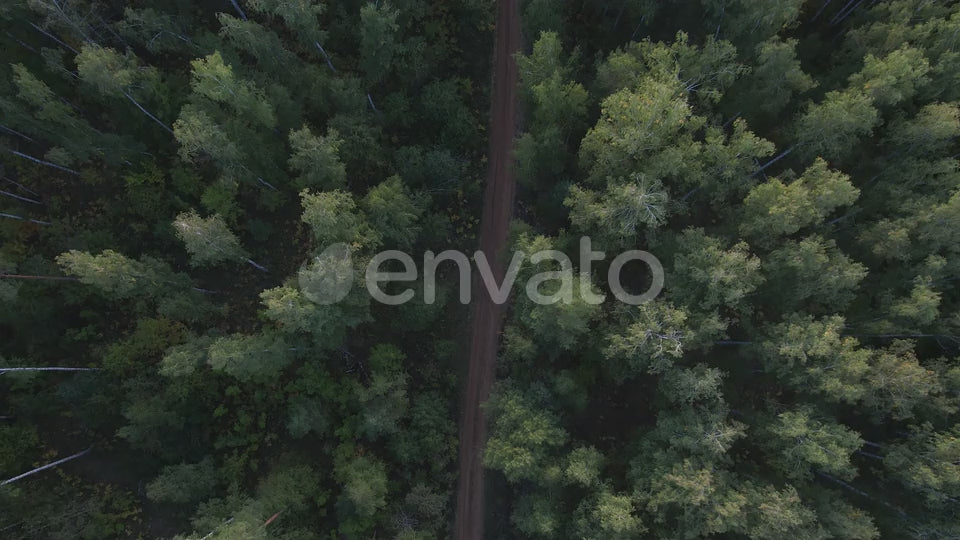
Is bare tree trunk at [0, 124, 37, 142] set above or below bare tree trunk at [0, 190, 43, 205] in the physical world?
above

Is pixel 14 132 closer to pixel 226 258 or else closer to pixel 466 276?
pixel 226 258

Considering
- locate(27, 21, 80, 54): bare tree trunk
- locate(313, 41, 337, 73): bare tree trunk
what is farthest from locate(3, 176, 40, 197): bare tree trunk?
locate(313, 41, 337, 73): bare tree trunk

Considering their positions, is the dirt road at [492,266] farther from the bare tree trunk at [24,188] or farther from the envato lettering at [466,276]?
the bare tree trunk at [24,188]

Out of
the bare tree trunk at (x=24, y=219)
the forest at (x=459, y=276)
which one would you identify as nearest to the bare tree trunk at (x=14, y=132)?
the forest at (x=459, y=276)

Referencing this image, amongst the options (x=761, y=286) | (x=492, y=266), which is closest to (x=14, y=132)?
(x=492, y=266)

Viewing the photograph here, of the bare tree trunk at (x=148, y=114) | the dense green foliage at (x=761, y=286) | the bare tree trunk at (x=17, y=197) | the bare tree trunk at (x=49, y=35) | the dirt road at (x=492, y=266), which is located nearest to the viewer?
the dense green foliage at (x=761, y=286)

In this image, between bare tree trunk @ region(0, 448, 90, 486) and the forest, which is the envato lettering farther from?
bare tree trunk @ region(0, 448, 90, 486)
